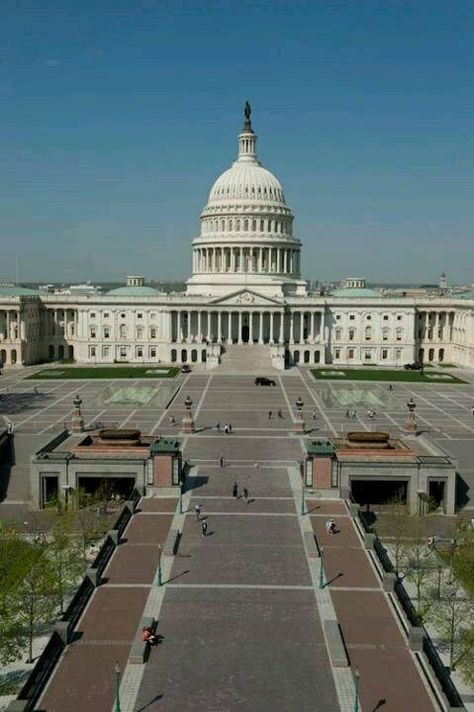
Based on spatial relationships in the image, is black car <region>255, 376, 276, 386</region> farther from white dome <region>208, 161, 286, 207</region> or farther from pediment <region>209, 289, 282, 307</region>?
white dome <region>208, 161, 286, 207</region>

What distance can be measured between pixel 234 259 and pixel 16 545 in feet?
399

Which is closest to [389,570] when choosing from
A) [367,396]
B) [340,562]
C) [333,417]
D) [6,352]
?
[340,562]

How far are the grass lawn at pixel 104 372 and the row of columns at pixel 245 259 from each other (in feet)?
113

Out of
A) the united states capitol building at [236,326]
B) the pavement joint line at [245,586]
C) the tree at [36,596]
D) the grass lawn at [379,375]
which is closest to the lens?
the tree at [36,596]

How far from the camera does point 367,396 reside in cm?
9612

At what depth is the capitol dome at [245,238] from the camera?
15412cm

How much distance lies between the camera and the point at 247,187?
158 meters

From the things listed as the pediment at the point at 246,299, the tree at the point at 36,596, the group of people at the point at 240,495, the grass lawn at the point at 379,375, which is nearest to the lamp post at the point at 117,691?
the tree at the point at 36,596

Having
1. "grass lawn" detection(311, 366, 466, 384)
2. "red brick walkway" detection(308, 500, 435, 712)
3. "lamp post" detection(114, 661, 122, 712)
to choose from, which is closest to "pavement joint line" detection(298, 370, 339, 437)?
"grass lawn" detection(311, 366, 466, 384)

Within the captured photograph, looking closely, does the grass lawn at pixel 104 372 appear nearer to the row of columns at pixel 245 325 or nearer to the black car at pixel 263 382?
the row of columns at pixel 245 325

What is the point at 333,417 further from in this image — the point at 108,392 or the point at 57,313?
the point at 57,313

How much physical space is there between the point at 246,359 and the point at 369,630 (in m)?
98.3

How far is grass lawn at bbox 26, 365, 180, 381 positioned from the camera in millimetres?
116125

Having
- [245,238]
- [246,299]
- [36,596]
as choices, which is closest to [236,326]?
[246,299]
